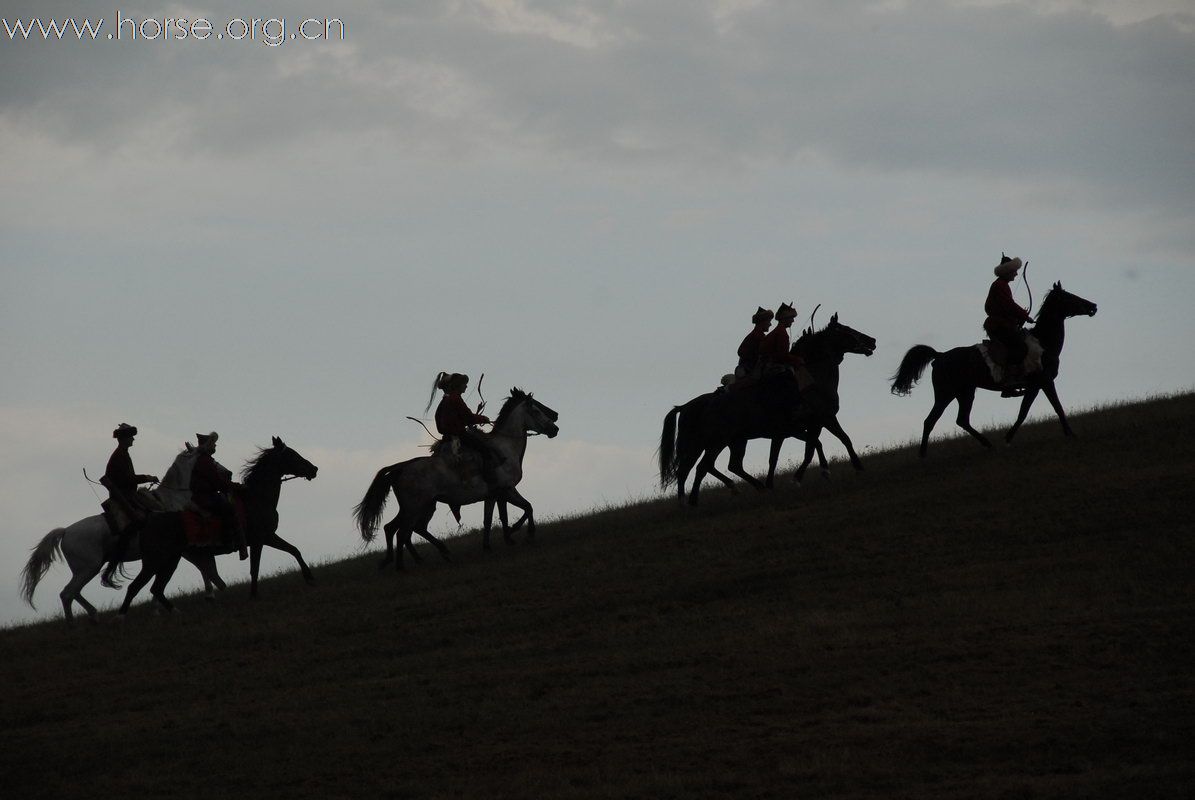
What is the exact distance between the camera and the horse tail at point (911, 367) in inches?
902

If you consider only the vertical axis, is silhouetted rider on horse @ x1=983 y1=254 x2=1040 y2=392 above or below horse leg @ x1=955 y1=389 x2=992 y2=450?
above

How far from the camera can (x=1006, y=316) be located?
72.4 feet

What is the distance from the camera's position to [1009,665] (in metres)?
13.9

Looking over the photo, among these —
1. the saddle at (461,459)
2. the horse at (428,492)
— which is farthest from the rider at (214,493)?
the saddle at (461,459)

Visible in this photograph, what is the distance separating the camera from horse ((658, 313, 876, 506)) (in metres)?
22.3

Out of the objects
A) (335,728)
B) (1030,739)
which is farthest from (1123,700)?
(335,728)

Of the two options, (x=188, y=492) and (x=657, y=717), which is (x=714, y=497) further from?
(x=657, y=717)

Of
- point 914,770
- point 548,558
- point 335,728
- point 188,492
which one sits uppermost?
point 188,492

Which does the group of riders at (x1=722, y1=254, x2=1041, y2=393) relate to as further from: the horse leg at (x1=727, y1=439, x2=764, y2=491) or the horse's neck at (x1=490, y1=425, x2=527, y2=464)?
the horse's neck at (x1=490, y1=425, x2=527, y2=464)

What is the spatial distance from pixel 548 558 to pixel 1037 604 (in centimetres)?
742

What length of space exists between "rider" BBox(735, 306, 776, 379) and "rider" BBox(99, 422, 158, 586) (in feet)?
29.0

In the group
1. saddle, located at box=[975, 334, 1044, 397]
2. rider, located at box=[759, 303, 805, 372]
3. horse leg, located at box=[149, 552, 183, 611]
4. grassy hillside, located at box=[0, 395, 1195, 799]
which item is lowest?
grassy hillside, located at box=[0, 395, 1195, 799]

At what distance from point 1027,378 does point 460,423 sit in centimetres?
827

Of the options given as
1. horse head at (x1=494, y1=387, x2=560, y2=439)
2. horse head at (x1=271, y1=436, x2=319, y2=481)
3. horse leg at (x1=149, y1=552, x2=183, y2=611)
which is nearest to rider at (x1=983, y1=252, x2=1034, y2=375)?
horse head at (x1=494, y1=387, x2=560, y2=439)
